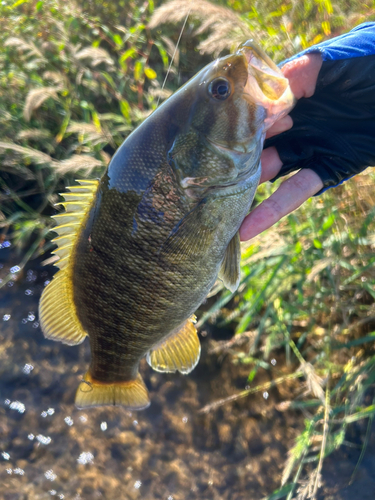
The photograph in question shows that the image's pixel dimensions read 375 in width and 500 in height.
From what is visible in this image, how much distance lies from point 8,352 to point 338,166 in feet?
10.3

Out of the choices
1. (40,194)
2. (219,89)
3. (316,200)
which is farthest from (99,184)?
(40,194)

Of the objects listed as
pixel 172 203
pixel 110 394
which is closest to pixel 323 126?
pixel 172 203

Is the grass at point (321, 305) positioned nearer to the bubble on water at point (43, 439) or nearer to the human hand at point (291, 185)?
the human hand at point (291, 185)

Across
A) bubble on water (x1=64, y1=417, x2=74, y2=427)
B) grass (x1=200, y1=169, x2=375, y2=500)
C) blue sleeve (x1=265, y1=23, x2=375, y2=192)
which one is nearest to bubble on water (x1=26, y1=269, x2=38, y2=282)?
bubble on water (x1=64, y1=417, x2=74, y2=427)

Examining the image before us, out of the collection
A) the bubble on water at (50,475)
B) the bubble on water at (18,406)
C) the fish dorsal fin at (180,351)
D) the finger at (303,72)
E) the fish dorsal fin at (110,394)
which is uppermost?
the finger at (303,72)

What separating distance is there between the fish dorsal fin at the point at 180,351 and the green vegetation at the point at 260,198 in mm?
741

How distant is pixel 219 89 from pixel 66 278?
110 cm

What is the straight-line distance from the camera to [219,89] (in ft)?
4.91

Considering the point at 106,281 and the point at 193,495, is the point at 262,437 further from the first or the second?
the point at 106,281

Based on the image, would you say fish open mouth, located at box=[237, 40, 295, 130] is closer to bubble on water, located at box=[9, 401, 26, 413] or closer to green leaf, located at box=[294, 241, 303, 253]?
green leaf, located at box=[294, 241, 303, 253]

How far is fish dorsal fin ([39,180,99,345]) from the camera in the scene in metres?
1.67

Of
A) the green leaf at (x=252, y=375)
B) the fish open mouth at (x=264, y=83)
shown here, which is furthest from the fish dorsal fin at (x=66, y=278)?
the green leaf at (x=252, y=375)

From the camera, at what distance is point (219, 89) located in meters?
1.50

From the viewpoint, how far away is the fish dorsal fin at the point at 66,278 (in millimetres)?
1673
